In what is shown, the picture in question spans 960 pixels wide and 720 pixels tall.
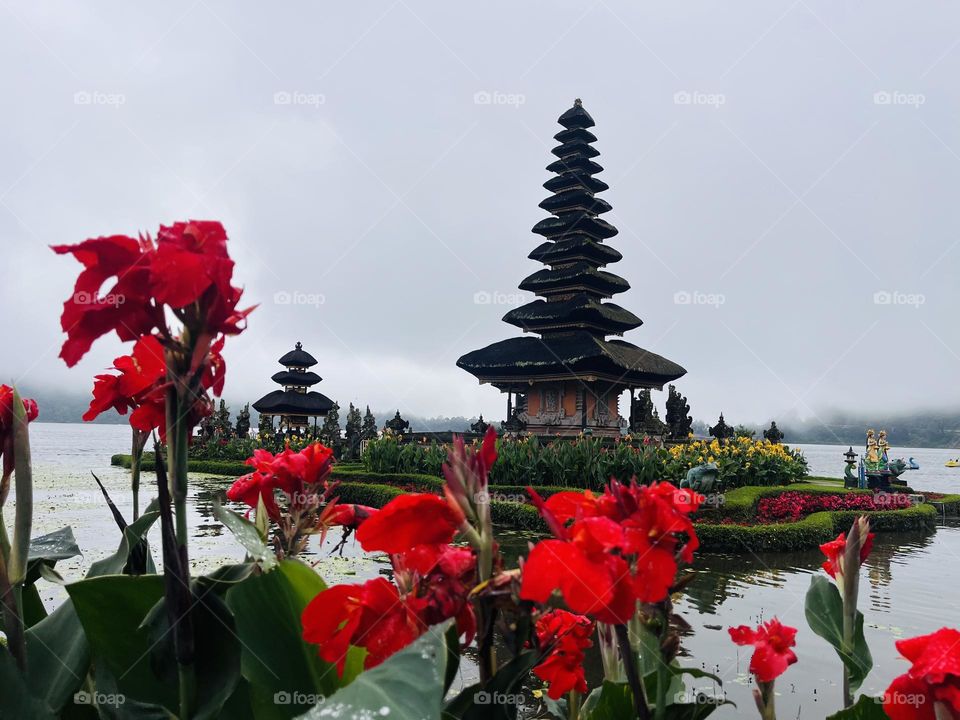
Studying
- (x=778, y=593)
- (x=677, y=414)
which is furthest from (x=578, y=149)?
(x=778, y=593)

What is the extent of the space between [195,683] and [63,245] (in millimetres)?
601

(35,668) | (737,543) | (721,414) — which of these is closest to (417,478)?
(737,543)

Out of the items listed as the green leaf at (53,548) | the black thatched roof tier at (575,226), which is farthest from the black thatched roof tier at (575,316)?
the green leaf at (53,548)

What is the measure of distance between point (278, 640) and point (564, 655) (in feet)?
2.19

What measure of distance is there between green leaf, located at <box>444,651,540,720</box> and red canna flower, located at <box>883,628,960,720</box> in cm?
56

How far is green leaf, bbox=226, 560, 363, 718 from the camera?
0.89 meters

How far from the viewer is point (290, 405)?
3231 cm

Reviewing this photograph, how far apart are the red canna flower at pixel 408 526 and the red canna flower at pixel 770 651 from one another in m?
0.90

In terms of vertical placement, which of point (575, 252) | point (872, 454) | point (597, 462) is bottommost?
point (597, 462)

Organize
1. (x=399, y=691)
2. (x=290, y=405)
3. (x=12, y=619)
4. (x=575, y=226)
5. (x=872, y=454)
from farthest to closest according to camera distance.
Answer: (x=290, y=405), (x=575, y=226), (x=872, y=454), (x=12, y=619), (x=399, y=691)

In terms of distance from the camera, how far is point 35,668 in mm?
1032

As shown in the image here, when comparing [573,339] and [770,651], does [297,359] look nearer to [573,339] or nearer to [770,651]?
[573,339]

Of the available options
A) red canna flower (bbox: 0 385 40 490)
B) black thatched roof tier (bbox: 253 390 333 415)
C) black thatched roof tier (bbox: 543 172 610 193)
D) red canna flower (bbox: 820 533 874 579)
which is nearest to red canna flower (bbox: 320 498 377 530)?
red canna flower (bbox: 0 385 40 490)

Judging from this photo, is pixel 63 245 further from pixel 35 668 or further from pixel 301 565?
pixel 35 668
